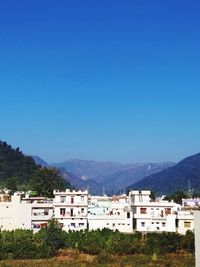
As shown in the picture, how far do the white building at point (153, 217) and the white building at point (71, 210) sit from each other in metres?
4.40

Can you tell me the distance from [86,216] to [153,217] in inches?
228

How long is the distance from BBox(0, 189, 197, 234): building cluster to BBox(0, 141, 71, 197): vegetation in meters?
18.8

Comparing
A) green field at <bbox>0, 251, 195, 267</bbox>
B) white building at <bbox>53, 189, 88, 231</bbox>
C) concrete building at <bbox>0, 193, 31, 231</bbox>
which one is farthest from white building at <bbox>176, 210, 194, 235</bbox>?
concrete building at <bbox>0, 193, 31, 231</bbox>

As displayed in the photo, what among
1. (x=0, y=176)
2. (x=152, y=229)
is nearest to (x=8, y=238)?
(x=152, y=229)

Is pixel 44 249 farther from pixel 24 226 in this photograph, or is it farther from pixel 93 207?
pixel 93 207

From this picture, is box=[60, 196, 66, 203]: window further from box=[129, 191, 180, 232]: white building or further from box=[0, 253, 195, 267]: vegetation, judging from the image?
box=[0, 253, 195, 267]: vegetation

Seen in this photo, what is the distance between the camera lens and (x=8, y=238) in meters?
39.2

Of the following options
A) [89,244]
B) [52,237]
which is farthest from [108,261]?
[52,237]

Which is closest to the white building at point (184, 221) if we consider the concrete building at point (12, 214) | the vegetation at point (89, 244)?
the vegetation at point (89, 244)

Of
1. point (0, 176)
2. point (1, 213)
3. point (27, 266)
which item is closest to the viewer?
point (27, 266)

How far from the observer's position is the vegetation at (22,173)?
67.0m

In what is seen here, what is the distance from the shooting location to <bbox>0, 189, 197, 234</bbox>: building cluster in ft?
145

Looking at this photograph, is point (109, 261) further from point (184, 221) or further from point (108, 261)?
point (184, 221)

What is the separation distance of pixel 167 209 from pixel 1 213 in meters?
14.4
